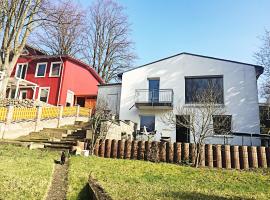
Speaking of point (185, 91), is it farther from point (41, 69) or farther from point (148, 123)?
point (41, 69)

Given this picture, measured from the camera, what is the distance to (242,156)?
10219 mm

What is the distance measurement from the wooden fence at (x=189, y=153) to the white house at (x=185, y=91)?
564 centimetres

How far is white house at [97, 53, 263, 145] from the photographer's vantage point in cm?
1662

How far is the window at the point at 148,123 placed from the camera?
61.7 ft

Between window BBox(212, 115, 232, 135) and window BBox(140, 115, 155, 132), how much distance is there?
484 centimetres

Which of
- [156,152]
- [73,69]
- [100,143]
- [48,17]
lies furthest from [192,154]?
[73,69]

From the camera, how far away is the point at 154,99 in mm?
19156

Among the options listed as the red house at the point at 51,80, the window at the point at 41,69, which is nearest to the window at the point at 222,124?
the red house at the point at 51,80

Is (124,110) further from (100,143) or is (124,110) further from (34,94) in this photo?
(34,94)

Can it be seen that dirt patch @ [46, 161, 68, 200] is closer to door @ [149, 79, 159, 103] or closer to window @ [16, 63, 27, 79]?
door @ [149, 79, 159, 103]

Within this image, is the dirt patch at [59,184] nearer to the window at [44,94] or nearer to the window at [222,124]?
the window at [222,124]

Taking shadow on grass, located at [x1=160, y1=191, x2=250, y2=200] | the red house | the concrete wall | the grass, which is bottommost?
shadow on grass, located at [x1=160, y1=191, x2=250, y2=200]

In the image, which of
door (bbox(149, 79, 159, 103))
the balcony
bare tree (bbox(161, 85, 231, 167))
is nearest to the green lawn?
bare tree (bbox(161, 85, 231, 167))

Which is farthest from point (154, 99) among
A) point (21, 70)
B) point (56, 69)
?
point (21, 70)
